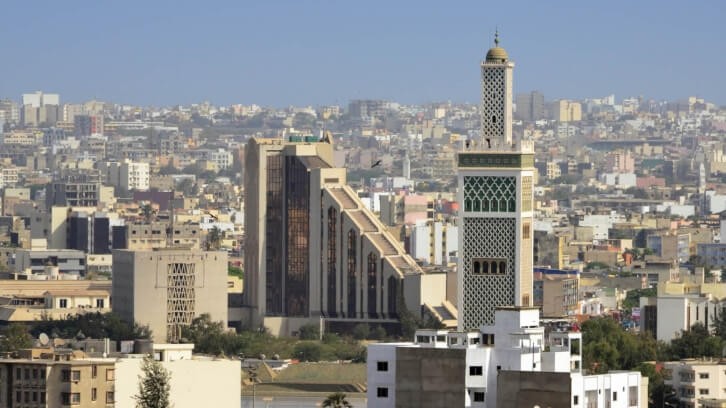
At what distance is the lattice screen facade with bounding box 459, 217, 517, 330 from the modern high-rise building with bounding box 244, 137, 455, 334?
42.1 meters

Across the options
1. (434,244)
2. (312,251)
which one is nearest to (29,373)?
→ (312,251)

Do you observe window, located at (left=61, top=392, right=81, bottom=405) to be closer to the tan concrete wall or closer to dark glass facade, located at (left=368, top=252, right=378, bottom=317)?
the tan concrete wall

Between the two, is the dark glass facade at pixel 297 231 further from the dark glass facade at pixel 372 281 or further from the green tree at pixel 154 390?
the green tree at pixel 154 390

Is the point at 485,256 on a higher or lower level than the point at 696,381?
higher

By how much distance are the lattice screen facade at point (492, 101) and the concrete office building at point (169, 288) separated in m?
40.1

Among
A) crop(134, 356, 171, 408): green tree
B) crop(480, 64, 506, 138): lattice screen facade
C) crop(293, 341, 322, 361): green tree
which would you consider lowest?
crop(293, 341, 322, 361): green tree

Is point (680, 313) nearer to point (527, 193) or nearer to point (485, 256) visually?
point (527, 193)

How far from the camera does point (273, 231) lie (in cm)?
8650

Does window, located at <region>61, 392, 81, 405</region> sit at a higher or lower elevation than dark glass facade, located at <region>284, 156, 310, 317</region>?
lower

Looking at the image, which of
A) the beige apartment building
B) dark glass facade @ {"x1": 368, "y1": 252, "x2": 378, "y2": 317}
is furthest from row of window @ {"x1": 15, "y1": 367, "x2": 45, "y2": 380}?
dark glass facade @ {"x1": 368, "y1": 252, "x2": 378, "y2": 317}

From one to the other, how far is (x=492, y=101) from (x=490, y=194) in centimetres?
125

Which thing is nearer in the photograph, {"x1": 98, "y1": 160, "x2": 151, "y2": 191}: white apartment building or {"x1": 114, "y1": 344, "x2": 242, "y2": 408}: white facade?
{"x1": 114, "y1": 344, "x2": 242, "y2": 408}: white facade

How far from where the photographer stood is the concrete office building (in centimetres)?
8088

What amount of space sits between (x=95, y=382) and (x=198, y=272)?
131ft
